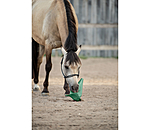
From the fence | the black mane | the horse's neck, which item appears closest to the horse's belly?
the horse's neck

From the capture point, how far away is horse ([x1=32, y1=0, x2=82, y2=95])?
10.9ft

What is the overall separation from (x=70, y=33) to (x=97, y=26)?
653 centimetres

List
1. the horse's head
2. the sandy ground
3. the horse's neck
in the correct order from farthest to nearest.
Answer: the horse's neck → the horse's head → the sandy ground

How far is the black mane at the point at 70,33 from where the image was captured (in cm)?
351

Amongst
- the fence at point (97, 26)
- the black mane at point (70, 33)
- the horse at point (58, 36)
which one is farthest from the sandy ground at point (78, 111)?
the fence at point (97, 26)

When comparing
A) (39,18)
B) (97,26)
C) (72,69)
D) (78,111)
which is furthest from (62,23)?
(97,26)

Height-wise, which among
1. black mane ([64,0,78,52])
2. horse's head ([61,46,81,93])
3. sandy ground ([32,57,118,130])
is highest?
black mane ([64,0,78,52])

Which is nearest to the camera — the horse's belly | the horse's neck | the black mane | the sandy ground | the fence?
the sandy ground

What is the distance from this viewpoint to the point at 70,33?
12.1ft

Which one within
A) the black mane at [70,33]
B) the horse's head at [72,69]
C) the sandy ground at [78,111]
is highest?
the black mane at [70,33]

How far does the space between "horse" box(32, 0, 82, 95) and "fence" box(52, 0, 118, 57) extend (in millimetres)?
5032

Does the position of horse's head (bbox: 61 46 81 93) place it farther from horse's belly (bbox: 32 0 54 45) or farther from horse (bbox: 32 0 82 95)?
horse's belly (bbox: 32 0 54 45)

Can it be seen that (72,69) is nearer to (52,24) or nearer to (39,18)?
(52,24)

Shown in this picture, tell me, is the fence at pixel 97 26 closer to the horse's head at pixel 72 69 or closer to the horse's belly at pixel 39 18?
the horse's belly at pixel 39 18
